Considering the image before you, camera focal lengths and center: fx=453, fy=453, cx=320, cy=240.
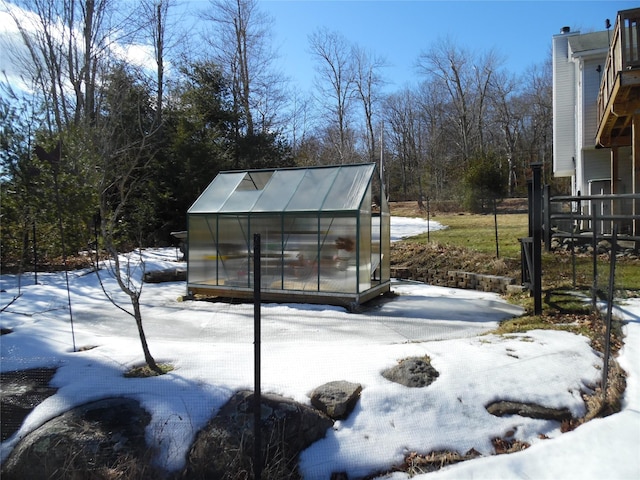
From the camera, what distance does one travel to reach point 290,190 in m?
9.98

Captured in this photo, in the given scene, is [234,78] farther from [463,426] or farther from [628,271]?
[463,426]

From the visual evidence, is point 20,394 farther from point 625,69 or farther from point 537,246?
point 625,69

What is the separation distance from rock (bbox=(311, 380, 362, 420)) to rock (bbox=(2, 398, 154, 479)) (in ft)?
4.66

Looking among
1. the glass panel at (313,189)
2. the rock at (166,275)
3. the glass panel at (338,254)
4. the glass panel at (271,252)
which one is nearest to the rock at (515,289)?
the glass panel at (338,254)

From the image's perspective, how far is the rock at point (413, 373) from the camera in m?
4.22

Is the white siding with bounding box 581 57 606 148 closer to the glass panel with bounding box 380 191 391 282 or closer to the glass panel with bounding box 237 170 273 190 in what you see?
the glass panel with bounding box 380 191 391 282

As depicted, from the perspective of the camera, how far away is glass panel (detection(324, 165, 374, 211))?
8.93 metres

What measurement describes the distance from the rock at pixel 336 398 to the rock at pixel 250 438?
0.08m

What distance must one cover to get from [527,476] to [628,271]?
7.52 meters

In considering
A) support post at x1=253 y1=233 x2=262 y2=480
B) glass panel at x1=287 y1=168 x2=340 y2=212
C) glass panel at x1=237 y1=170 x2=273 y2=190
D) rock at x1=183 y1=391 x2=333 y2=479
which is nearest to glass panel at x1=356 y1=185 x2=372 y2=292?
glass panel at x1=287 y1=168 x2=340 y2=212

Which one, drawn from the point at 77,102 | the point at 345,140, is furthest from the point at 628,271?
the point at 345,140

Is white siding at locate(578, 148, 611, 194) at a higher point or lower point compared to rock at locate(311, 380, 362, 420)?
higher

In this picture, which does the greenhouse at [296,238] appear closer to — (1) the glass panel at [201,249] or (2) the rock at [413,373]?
(1) the glass panel at [201,249]

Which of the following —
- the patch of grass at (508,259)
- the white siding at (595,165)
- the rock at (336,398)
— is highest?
the white siding at (595,165)
